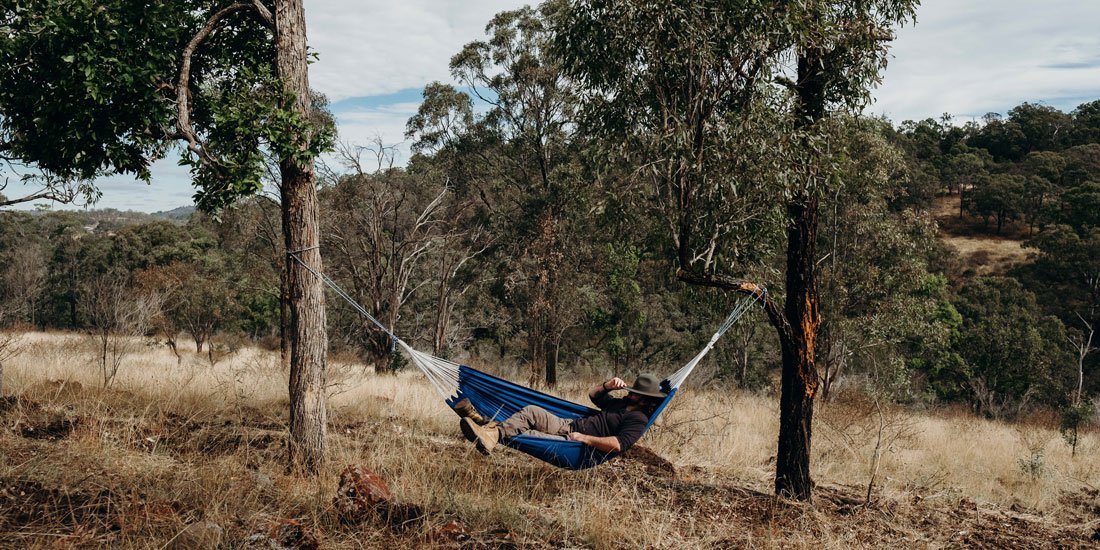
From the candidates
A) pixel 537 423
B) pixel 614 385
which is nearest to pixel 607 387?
pixel 614 385

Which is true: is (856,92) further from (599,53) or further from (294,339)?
(294,339)

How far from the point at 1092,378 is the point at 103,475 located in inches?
1090

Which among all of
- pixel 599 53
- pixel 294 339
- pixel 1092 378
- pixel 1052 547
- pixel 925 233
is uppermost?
pixel 599 53

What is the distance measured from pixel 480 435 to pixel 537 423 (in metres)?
0.73

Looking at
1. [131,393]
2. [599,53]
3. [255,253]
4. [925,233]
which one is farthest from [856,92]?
[255,253]

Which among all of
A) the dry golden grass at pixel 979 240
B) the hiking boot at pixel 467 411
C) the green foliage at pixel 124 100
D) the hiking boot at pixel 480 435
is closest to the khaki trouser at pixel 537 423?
the hiking boot at pixel 467 411

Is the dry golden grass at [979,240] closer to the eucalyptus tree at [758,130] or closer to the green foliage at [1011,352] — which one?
the green foliage at [1011,352]

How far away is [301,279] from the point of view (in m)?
4.37

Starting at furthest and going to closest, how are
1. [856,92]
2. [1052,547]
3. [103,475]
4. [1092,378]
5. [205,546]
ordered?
[1092,378] < [856,92] < [1052,547] < [103,475] < [205,546]

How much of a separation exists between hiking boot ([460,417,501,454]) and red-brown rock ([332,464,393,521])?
669 mm

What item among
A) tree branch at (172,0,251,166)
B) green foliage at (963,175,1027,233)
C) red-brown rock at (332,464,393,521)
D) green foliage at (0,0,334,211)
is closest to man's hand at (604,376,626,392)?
red-brown rock at (332,464,393,521)

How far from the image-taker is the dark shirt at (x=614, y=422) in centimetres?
451

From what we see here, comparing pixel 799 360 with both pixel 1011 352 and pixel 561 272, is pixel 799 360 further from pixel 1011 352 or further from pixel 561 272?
pixel 1011 352

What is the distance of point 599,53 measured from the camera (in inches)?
199
